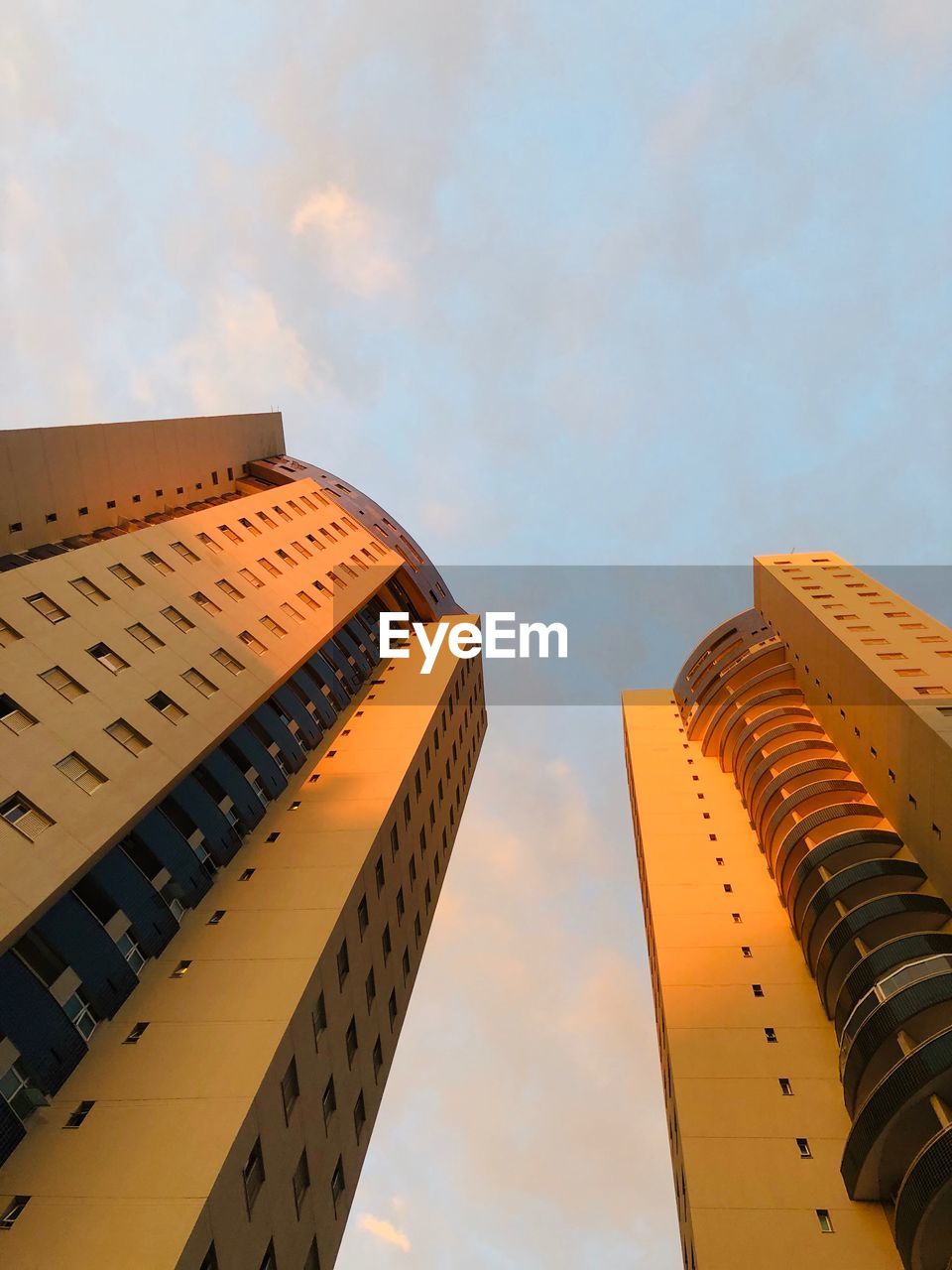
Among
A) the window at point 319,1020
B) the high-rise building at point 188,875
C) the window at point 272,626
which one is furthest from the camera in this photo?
the window at point 272,626

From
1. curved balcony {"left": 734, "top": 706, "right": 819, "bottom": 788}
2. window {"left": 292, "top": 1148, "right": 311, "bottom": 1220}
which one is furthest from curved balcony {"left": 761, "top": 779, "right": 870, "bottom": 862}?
window {"left": 292, "top": 1148, "right": 311, "bottom": 1220}

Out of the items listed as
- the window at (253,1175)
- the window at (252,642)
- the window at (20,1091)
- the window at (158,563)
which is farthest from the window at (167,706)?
the window at (253,1175)

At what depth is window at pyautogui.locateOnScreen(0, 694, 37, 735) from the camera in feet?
74.8

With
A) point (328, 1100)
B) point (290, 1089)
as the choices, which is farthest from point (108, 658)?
point (328, 1100)

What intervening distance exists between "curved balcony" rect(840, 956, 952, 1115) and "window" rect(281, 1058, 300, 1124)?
15.3 meters

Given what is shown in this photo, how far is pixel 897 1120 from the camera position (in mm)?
19516

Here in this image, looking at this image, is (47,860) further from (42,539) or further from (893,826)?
(893,826)

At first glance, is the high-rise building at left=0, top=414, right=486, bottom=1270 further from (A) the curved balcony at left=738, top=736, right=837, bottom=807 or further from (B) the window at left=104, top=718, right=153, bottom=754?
(A) the curved balcony at left=738, top=736, right=837, bottom=807

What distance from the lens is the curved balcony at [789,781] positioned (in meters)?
34.9

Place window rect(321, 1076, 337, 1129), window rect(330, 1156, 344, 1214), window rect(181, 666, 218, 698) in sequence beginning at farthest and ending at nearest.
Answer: window rect(181, 666, 218, 698) → window rect(330, 1156, 344, 1214) → window rect(321, 1076, 337, 1129)

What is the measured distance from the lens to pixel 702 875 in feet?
116

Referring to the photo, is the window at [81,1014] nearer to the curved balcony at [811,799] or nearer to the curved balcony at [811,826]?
the curved balcony at [811,826]

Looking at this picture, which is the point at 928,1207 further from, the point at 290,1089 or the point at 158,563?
the point at 158,563

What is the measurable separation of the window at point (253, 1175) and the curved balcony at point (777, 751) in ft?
85.6
